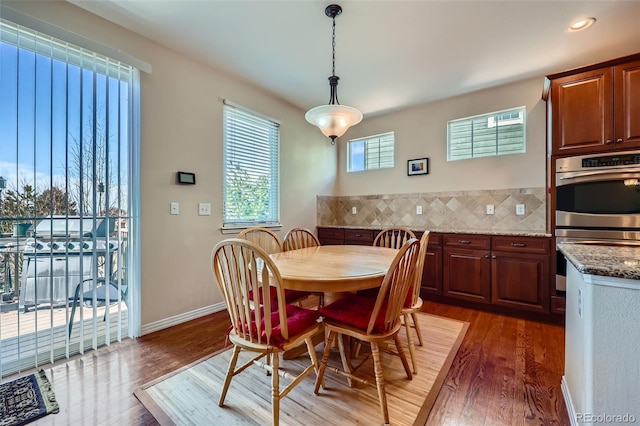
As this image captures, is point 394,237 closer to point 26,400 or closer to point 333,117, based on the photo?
point 333,117

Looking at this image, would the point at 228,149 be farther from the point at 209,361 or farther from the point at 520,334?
the point at 520,334

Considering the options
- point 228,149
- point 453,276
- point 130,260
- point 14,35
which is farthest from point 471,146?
point 14,35

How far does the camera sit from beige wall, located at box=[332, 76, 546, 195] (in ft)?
9.95

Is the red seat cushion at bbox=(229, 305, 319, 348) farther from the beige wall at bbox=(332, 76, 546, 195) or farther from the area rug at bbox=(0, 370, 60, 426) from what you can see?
the beige wall at bbox=(332, 76, 546, 195)

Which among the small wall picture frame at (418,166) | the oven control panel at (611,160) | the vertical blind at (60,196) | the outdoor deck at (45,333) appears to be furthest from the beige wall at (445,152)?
the outdoor deck at (45,333)

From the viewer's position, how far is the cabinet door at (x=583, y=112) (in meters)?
2.34

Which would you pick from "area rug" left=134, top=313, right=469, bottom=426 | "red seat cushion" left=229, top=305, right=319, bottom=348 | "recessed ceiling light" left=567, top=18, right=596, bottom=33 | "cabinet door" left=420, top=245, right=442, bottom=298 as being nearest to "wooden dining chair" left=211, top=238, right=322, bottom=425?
"red seat cushion" left=229, top=305, right=319, bottom=348

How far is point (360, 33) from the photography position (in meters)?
2.26

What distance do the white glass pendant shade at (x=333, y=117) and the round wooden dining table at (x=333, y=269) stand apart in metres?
0.96

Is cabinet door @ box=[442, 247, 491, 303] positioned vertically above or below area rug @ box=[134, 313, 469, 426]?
above

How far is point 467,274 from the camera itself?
9.75 ft

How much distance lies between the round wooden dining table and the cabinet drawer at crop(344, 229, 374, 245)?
1.41m

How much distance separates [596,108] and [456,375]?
2.59m

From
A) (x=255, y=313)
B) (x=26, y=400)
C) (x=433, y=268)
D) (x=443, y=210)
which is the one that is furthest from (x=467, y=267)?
(x=26, y=400)
